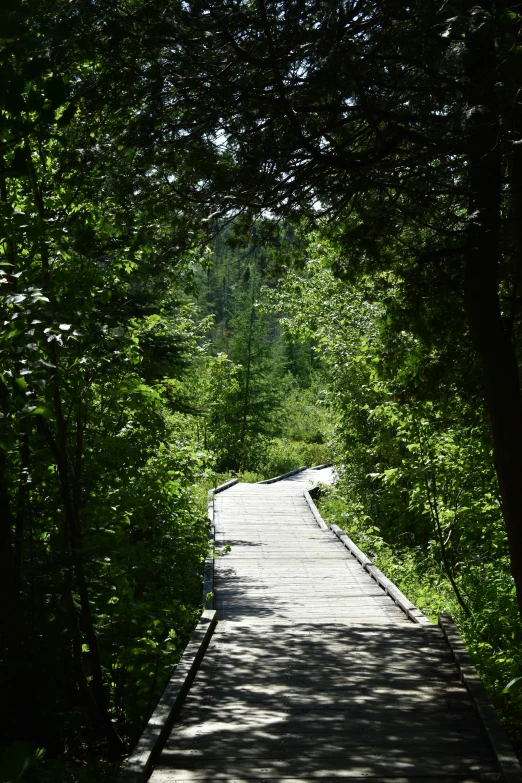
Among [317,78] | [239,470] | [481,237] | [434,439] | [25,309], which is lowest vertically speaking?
[239,470]

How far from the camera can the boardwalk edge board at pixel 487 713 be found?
15.3 ft

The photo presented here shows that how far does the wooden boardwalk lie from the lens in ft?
16.1

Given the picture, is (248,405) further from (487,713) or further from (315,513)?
(487,713)

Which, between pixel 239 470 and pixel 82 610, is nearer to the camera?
pixel 82 610

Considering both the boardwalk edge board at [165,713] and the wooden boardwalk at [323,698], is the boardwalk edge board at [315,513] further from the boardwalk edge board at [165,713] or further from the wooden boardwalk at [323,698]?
the boardwalk edge board at [165,713]

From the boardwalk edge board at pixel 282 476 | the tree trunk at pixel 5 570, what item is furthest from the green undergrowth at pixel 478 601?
the boardwalk edge board at pixel 282 476

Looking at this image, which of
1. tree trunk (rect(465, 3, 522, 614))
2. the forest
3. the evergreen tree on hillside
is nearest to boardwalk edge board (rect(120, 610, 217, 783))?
the forest

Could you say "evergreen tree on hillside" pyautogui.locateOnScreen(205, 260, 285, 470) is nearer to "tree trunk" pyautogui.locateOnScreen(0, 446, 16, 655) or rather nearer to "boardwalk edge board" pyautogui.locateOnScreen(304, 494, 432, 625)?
"boardwalk edge board" pyautogui.locateOnScreen(304, 494, 432, 625)

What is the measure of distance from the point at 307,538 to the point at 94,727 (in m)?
9.56

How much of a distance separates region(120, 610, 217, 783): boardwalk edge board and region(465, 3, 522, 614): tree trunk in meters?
2.70

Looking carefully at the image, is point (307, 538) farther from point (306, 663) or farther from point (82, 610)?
point (82, 610)

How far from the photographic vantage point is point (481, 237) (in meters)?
6.61

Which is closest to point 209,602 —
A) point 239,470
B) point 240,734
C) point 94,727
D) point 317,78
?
point 94,727

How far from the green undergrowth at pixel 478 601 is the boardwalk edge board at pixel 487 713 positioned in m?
0.29
